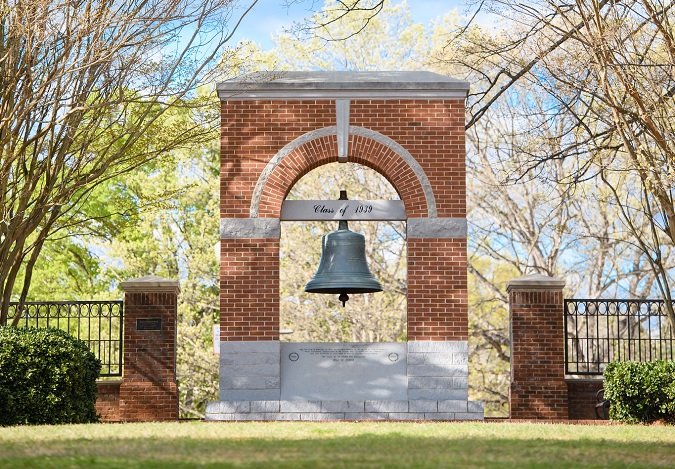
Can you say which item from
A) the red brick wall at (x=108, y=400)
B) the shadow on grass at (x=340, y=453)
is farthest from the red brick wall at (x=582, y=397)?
the red brick wall at (x=108, y=400)

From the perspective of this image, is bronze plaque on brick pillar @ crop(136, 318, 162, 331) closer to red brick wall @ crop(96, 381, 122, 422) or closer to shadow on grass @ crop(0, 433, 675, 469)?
red brick wall @ crop(96, 381, 122, 422)

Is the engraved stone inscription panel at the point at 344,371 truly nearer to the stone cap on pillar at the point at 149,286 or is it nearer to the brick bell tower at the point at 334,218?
the brick bell tower at the point at 334,218

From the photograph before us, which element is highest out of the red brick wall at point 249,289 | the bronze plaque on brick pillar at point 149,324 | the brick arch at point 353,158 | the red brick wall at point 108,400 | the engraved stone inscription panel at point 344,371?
the brick arch at point 353,158

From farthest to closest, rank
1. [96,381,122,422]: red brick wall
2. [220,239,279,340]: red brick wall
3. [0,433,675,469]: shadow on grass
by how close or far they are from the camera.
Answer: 1. [96,381,122,422]: red brick wall
2. [220,239,279,340]: red brick wall
3. [0,433,675,469]: shadow on grass

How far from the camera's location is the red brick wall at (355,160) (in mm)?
13164

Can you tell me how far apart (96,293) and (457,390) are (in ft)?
55.6

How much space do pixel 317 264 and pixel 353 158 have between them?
11.0 meters

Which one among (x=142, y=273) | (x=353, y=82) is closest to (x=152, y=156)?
(x=353, y=82)

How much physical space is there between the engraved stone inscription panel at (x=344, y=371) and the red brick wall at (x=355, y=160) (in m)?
0.40

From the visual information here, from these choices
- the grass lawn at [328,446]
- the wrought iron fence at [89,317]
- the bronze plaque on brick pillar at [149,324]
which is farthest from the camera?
the wrought iron fence at [89,317]

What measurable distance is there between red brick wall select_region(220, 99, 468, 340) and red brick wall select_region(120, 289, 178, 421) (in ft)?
5.37

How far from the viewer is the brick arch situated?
13289 mm

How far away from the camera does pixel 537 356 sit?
14.4 m

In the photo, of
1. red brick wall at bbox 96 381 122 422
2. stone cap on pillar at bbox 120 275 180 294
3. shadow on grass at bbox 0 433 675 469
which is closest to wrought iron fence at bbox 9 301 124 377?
red brick wall at bbox 96 381 122 422
